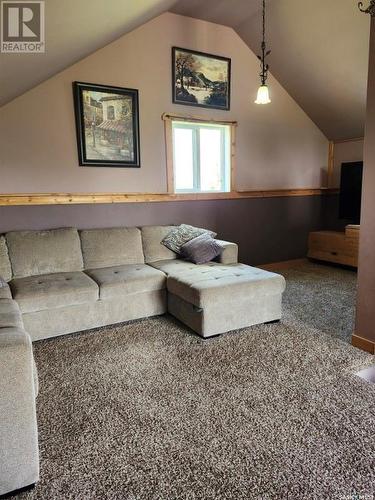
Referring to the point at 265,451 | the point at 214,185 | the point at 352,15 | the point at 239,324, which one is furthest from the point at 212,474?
the point at 352,15

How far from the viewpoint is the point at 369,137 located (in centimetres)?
242

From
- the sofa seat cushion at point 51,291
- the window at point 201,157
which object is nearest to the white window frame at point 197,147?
the window at point 201,157

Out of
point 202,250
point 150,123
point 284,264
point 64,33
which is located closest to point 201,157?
point 150,123

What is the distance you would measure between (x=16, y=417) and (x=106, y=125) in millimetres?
3187

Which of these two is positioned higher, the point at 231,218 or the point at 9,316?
the point at 231,218

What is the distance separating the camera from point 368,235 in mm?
2488

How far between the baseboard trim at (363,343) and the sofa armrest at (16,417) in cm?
228

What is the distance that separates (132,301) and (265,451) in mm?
1819

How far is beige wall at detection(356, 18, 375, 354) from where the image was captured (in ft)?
7.84

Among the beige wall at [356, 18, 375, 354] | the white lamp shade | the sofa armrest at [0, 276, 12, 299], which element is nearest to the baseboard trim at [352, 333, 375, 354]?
the beige wall at [356, 18, 375, 354]

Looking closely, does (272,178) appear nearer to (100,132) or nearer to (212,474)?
(100,132)

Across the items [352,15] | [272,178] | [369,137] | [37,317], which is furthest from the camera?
[272,178]

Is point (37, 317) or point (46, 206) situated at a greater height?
point (46, 206)

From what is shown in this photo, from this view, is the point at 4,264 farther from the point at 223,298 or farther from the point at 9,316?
the point at 223,298
